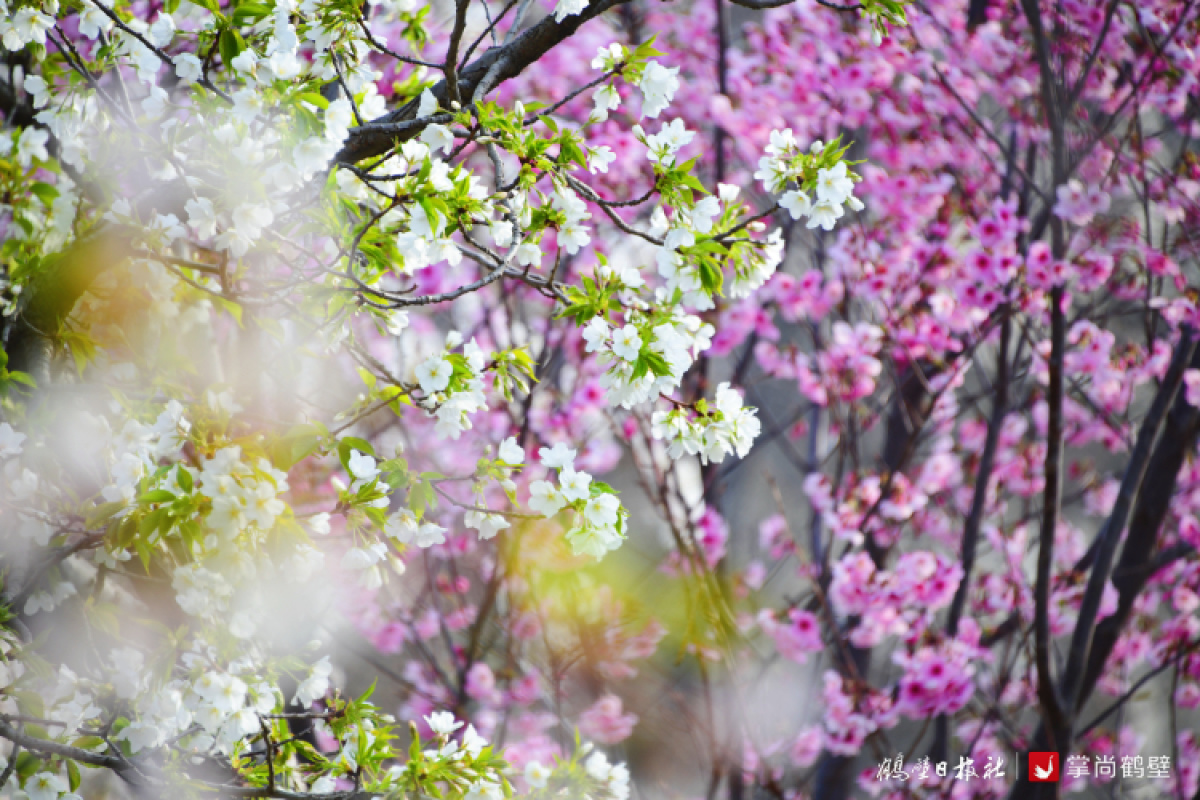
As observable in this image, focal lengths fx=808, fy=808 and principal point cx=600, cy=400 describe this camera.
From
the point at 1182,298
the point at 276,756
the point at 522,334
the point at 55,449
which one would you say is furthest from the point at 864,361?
the point at 55,449

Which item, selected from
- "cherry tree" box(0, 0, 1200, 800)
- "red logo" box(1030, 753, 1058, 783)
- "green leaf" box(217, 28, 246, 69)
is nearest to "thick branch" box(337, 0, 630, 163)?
"cherry tree" box(0, 0, 1200, 800)

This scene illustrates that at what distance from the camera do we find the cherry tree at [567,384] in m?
1.39

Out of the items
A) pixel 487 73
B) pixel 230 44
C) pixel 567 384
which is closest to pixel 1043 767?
pixel 567 384

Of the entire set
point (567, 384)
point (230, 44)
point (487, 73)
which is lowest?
point (230, 44)

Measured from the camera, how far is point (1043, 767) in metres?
3.10

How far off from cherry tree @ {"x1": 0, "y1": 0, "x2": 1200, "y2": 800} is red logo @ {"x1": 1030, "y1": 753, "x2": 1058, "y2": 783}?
5cm

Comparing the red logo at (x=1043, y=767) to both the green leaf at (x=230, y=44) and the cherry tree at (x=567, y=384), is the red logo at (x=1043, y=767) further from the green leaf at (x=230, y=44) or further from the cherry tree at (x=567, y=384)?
the green leaf at (x=230, y=44)

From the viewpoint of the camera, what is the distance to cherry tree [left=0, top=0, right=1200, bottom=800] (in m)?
1.39

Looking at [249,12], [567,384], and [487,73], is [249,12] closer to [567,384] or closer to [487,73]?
[487,73]

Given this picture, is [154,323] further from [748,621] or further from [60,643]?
[748,621]

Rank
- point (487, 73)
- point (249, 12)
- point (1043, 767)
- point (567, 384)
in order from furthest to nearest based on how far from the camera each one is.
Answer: point (567, 384)
point (1043, 767)
point (487, 73)
point (249, 12)

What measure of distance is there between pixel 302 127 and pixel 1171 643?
4.40m

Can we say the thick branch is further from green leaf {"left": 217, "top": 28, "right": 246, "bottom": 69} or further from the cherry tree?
green leaf {"left": 217, "top": 28, "right": 246, "bottom": 69}

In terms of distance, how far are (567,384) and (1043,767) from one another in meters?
2.47
